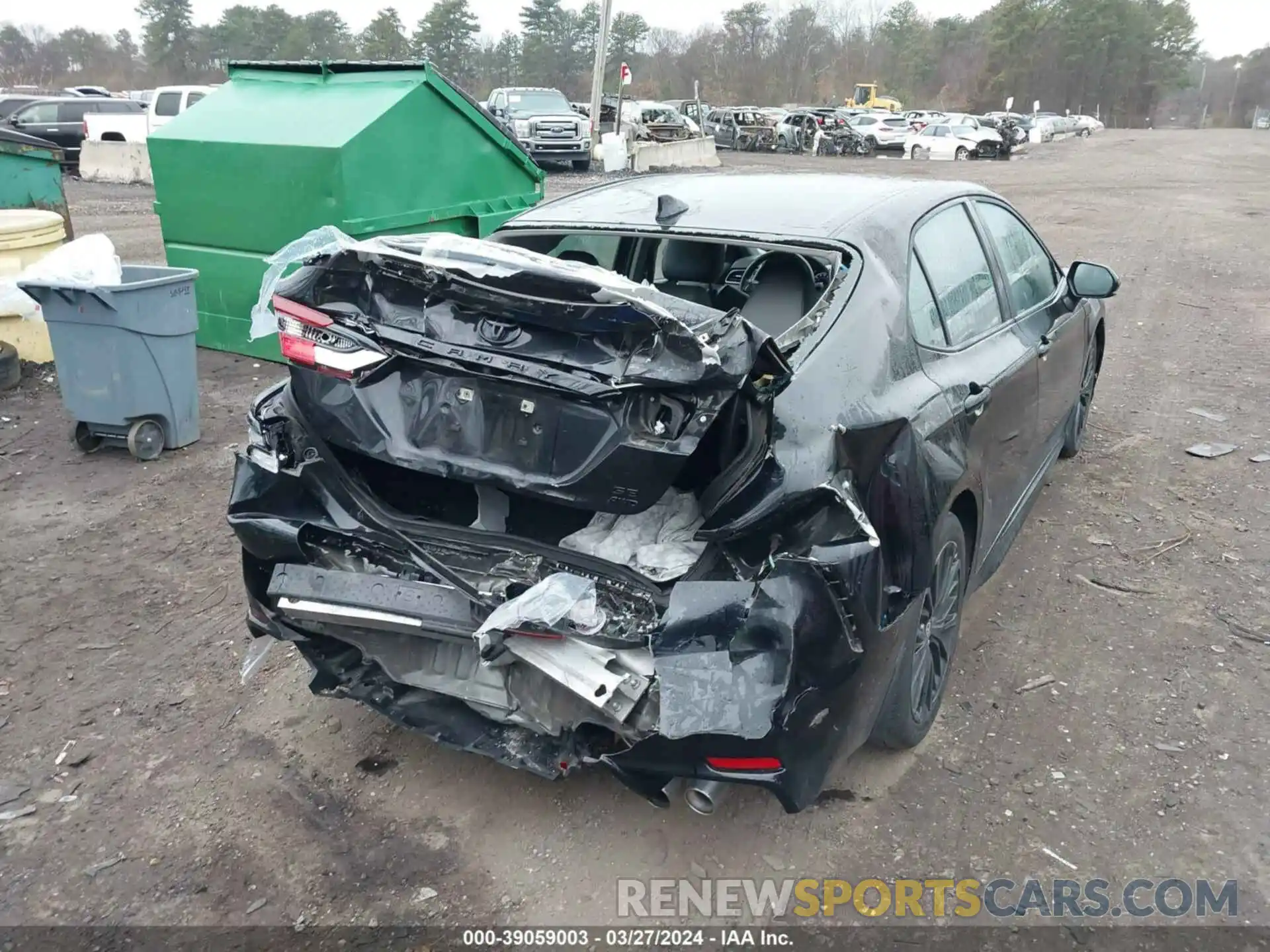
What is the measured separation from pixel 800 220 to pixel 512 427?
1346mm

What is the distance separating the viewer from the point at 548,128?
22.5 meters

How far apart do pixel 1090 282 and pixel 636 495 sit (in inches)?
121

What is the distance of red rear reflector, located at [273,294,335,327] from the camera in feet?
9.29

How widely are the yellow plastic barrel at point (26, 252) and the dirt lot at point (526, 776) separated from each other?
2238 millimetres

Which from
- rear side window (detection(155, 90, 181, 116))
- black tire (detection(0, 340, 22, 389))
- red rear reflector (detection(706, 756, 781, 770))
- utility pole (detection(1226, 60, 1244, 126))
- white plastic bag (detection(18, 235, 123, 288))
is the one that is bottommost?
black tire (detection(0, 340, 22, 389))

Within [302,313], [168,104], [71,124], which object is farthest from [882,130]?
[302,313]

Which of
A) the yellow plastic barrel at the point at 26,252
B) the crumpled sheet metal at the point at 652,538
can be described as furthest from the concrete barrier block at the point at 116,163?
the crumpled sheet metal at the point at 652,538

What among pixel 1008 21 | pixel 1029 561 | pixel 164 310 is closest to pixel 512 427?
pixel 1029 561

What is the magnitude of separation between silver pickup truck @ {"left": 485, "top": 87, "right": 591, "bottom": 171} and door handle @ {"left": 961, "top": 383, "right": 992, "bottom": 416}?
66.4 ft

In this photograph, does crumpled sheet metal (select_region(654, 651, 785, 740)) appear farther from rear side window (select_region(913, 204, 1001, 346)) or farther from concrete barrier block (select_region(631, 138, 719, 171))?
concrete barrier block (select_region(631, 138, 719, 171))

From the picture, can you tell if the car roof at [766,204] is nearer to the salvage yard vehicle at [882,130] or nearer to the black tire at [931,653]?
the black tire at [931,653]

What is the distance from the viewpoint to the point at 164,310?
554 cm

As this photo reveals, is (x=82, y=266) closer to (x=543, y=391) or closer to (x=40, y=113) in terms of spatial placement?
(x=543, y=391)

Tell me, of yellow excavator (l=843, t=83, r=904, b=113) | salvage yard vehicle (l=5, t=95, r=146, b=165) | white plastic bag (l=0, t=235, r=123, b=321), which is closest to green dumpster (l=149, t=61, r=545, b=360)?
white plastic bag (l=0, t=235, r=123, b=321)
